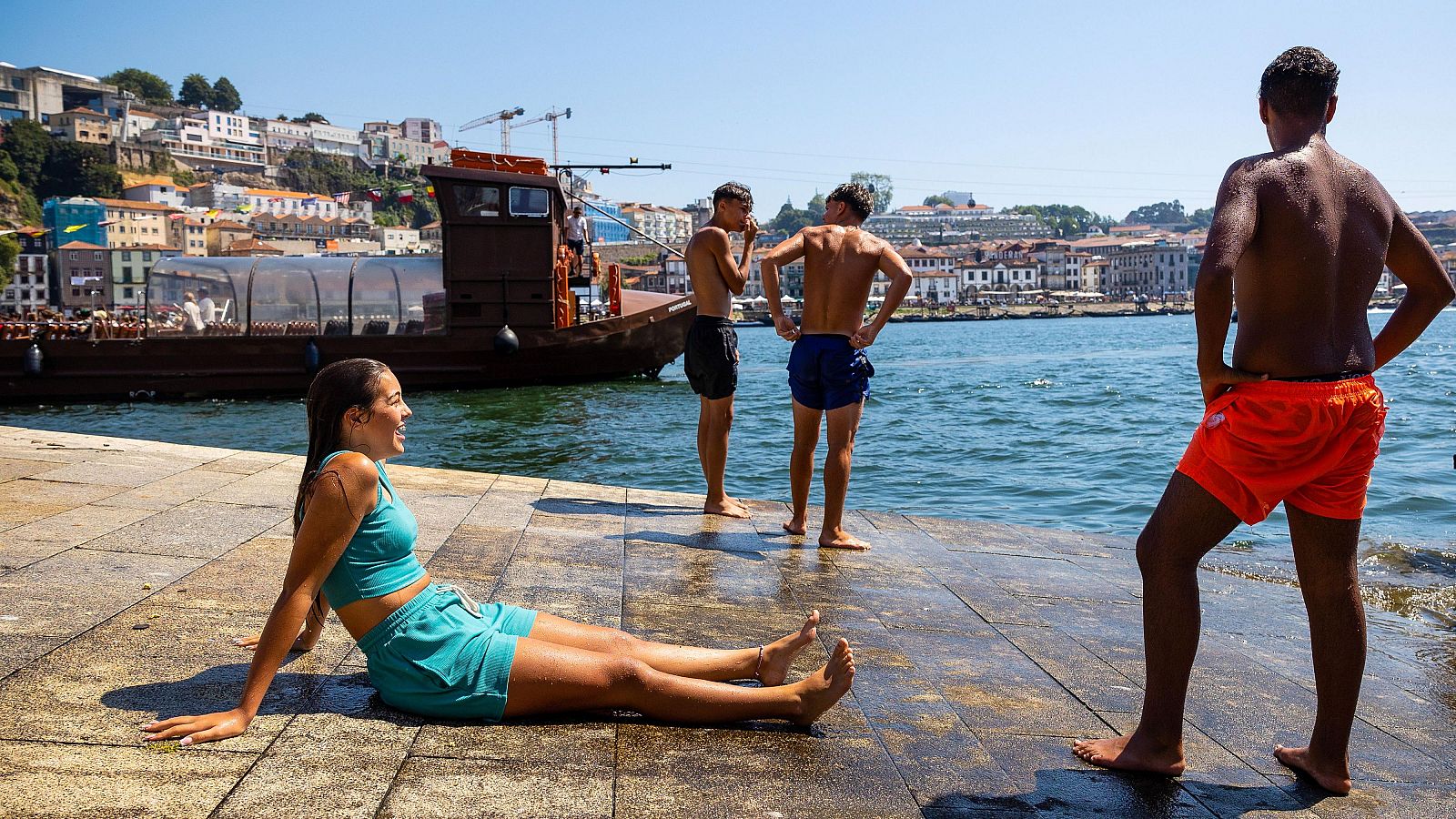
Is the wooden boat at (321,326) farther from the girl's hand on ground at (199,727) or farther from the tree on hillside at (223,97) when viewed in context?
the tree on hillside at (223,97)

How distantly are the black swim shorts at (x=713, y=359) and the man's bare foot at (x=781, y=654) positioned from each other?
3512 millimetres

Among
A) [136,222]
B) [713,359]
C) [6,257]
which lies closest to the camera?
[713,359]

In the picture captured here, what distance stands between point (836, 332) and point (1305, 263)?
10.6ft

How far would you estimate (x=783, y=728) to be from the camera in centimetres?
311

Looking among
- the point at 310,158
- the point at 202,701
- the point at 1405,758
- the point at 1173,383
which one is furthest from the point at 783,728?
the point at 310,158

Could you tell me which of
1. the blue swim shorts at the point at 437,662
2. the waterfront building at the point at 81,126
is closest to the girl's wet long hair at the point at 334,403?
the blue swim shorts at the point at 437,662

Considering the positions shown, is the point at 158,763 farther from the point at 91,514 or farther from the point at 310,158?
the point at 310,158

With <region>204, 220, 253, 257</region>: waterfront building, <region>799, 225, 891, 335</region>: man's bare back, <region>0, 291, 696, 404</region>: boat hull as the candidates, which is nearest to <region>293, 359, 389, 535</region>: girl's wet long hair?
<region>799, 225, 891, 335</region>: man's bare back

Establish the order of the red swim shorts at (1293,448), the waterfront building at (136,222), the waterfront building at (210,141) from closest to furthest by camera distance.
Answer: the red swim shorts at (1293,448) < the waterfront building at (136,222) < the waterfront building at (210,141)

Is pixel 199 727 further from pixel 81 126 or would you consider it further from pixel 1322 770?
pixel 81 126

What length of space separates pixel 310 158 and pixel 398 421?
18779 cm

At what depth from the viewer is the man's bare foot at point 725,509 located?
22.2 feet

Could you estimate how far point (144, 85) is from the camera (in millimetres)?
186500

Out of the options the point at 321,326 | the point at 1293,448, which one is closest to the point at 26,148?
the point at 321,326
